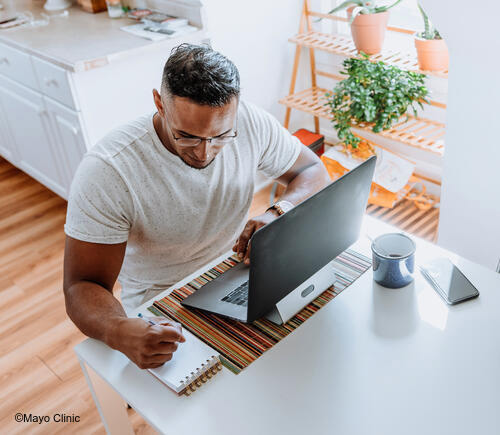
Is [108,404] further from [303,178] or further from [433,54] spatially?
[433,54]

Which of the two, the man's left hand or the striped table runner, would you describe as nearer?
the striped table runner

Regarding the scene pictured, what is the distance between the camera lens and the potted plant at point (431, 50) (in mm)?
2336

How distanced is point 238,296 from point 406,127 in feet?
5.43

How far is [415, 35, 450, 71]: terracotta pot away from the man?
3.24 ft

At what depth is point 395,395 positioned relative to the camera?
1.08m

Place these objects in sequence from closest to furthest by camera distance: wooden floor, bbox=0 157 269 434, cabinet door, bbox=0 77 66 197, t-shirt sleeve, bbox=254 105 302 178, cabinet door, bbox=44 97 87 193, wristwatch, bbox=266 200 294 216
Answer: wristwatch, bbox=266 200 294 216
t-shirt sleeve, bbox=254 105 302 178
wooden floor, bbox=0 157 269 434
cabinet door, bbox=44 97 87 193
cabinet door, bbox=0 77 66 197

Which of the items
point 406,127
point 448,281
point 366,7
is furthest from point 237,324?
point 366,7

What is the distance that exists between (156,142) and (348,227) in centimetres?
52

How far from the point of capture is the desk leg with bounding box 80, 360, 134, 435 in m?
1.28

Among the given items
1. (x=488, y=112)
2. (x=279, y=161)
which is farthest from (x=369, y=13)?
(x=279, y=161)

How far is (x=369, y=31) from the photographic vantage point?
2.55 m

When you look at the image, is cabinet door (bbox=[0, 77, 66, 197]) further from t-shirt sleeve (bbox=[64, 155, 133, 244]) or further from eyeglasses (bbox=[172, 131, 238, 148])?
eyeglasses (bbox=[172, 131, 238, 148])

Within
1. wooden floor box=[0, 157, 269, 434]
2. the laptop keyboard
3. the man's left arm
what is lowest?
wooden floor box=[0, 157, 269, 434]

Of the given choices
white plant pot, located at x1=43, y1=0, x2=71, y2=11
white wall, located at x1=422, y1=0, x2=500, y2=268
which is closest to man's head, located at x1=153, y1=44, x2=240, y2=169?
white wall, located at x1=422, y1=0, x2=500, y2=268
